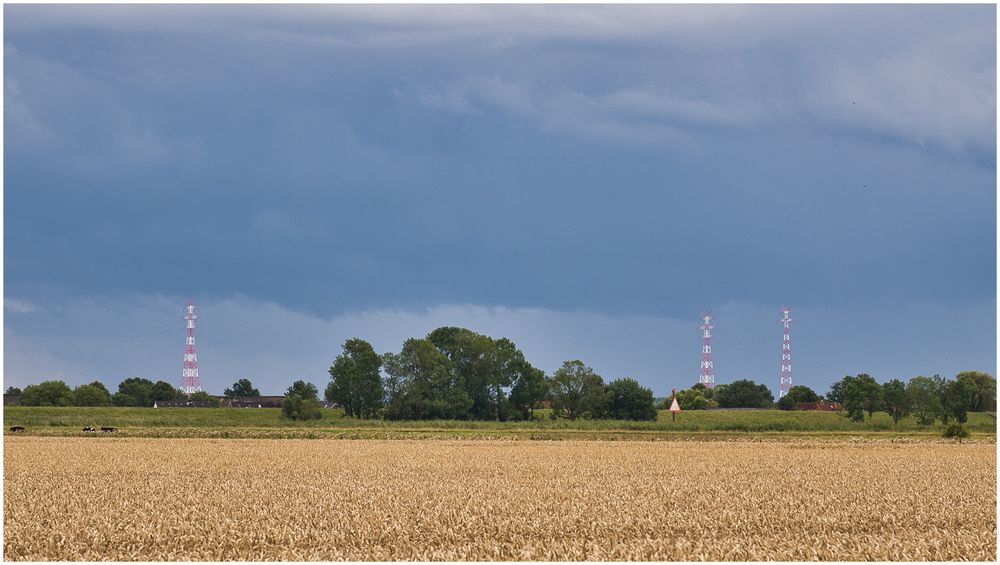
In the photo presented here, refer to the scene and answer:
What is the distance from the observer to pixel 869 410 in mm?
142875

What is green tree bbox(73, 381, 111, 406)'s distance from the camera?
18750 cm

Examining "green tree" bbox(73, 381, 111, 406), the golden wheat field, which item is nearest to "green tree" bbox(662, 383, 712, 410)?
"green tree" bbox(73, 381, 111, 406)

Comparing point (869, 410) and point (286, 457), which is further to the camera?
point (869, 410)

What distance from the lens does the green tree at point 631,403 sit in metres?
131

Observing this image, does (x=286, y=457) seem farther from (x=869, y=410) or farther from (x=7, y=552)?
(x=869, y=410)

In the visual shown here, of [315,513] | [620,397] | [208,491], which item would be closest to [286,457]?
[208,491]

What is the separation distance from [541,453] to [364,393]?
9013 centimetres

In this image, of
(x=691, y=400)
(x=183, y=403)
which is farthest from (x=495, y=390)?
(x=183, y=403)

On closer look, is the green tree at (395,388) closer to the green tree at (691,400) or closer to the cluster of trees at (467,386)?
the cluster of trees at (467,386)

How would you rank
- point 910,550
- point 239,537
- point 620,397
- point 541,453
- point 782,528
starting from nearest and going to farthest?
1. point 910,550
2. point 239,537
3. point 782,528
4. point 541,453
5. point 620,397

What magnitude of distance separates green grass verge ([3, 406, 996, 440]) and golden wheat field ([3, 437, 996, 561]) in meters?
41.0

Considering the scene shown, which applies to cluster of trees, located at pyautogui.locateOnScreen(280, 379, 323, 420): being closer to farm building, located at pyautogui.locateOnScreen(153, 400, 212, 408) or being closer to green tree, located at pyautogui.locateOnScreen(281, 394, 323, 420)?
green tree, located at pyautogui.locateOnScreen(281, 394, 323, 420)

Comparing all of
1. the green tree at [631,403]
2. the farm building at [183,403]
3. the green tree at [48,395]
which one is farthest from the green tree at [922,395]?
the green tree at [48,395]

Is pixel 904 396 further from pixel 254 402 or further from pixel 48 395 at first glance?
pixel 48 395
